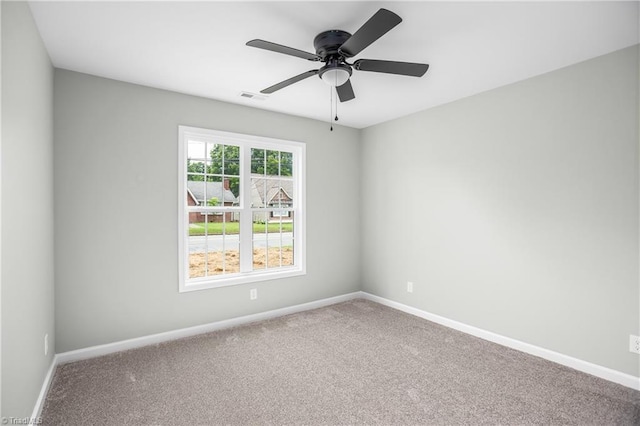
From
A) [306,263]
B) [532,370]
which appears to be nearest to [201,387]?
[306,263]

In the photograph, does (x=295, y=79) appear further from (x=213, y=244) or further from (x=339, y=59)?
(x=213, y=244)

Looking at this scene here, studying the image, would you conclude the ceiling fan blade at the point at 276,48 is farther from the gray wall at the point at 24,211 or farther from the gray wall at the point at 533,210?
the gray wall at the point at 533,210

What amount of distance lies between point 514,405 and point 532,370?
0.63m

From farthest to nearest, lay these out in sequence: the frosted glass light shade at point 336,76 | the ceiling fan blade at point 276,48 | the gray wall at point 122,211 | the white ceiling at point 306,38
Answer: the gray wall at point 122,211 < the frosted glass light shade at point 336,76 < the white ceiling at point 306,38 < the ceiling fan blade at point 276,48

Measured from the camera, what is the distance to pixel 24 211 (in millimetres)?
1902

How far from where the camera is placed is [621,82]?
2500mm

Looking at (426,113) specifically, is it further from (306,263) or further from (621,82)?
(306,263)

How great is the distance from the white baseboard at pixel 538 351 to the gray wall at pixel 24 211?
365 centimetres

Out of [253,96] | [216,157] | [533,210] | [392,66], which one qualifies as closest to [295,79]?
[392,66]

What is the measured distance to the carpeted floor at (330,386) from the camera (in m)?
2.14

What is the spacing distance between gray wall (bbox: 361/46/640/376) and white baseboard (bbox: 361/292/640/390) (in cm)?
5

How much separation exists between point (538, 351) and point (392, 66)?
111 inches

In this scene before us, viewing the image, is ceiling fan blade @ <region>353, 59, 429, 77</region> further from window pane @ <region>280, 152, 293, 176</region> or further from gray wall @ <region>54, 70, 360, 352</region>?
window pane @ <region>280, 152, 293, 176</region>

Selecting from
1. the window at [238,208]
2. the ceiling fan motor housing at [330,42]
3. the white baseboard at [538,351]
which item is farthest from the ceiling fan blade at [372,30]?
the white baseboard at [538,351]
